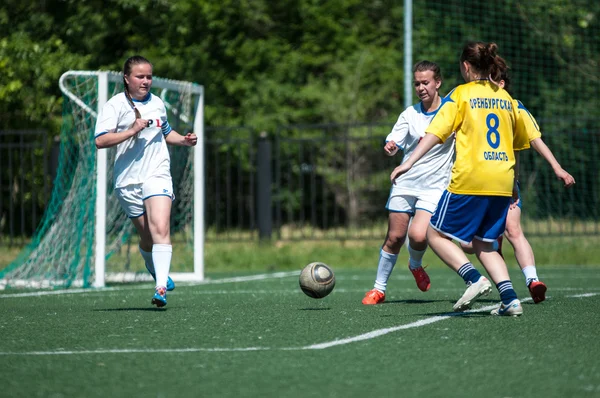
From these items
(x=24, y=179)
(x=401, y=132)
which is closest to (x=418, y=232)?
(x=401, y=132)

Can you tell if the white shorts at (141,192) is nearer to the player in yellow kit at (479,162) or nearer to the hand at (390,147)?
the hand at (390,147)

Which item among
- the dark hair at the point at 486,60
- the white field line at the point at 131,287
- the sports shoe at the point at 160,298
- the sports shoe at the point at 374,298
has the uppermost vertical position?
the dark hair at the point at 486,60

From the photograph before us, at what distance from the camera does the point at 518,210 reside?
8.14 m

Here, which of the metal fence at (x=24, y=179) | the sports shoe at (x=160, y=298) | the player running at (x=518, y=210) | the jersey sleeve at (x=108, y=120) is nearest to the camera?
the player running at (x=518, y=210)

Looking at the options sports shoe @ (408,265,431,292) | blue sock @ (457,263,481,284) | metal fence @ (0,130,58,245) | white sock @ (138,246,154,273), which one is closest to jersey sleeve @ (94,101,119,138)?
white sock @ (138,246,154,273)

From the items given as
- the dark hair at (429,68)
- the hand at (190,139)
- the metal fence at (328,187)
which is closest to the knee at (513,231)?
the dark hair at (429,68)

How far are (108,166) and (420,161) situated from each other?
420cm

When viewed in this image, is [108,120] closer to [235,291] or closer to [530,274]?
[235,291]

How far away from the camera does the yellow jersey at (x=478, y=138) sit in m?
6.35

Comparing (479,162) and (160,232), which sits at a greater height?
(479,162)

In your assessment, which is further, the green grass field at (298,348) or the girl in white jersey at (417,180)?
the girl in white jersey at (417,180)

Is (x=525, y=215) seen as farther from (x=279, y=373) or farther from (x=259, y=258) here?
(x=279, y=373)

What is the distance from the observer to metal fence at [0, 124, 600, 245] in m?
17.1

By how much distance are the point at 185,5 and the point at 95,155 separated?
14.4 m
